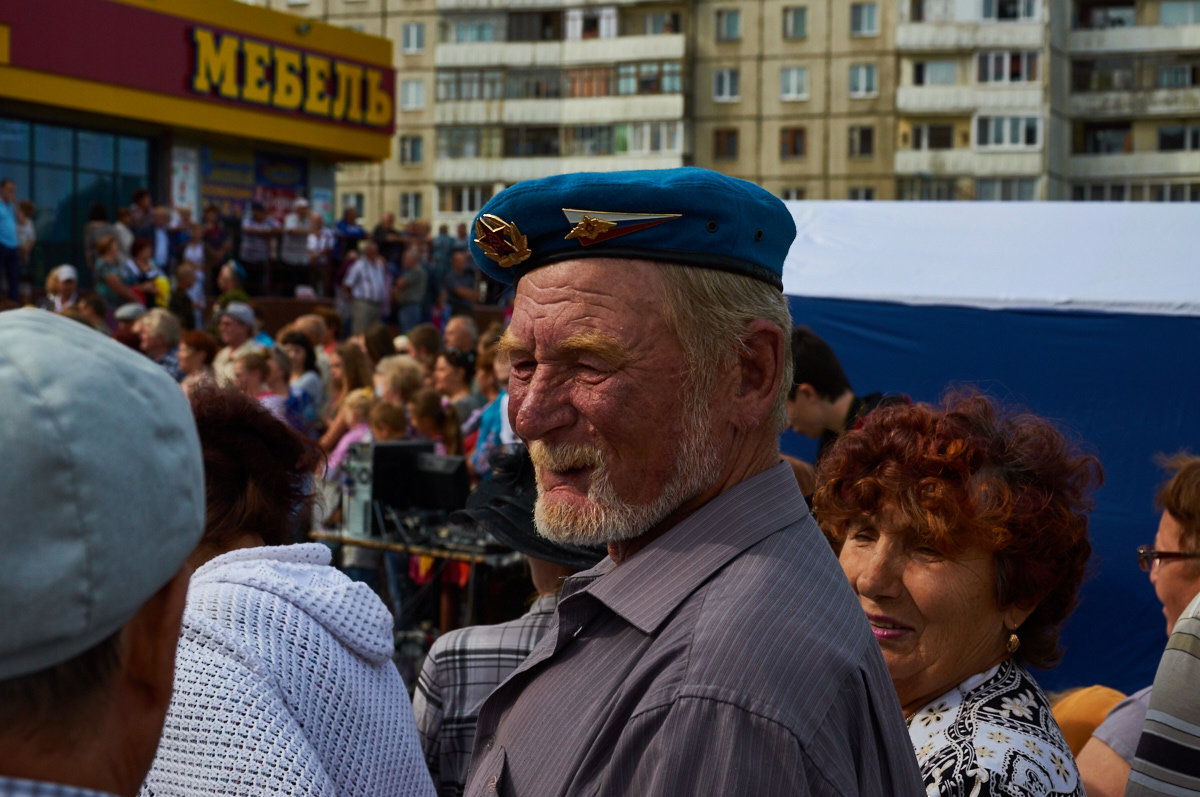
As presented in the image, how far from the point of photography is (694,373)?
1756mm

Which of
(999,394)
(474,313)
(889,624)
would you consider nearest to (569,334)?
(889,624)

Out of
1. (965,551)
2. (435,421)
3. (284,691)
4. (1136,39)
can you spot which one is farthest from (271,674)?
(1136,39)

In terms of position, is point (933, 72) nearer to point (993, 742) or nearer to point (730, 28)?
point (730, 28)

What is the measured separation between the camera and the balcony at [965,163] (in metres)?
54.9

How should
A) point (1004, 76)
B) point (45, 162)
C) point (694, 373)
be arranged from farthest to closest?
point (1004, 76) → point (45, 162) → point (694, 373)

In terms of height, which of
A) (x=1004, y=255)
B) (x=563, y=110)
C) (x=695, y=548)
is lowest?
(x=695, y=548)

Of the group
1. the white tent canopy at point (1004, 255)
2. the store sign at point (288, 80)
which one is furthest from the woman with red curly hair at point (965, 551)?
the store sign at point (288, 80)

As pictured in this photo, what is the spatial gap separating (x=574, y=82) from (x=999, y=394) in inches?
2158

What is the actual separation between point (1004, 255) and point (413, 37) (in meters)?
58.4

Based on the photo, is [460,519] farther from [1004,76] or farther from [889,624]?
[1004,76]

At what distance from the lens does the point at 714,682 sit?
1413 mm

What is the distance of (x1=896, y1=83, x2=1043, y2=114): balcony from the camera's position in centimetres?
5488

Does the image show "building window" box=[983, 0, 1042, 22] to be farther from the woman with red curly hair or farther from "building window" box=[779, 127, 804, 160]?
the woman with red curly hair

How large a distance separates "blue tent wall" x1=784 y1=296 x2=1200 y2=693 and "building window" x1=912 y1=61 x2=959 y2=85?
5329 centimetres
